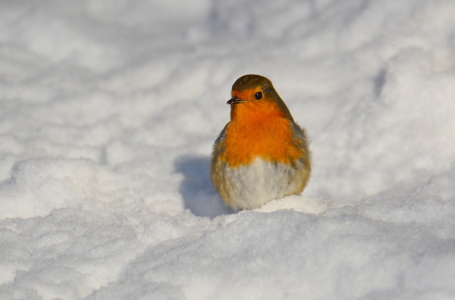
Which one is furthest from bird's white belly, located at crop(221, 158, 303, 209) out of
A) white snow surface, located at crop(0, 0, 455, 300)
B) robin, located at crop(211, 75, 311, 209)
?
white snow surface, located at crop(0, 0, 455, 300)

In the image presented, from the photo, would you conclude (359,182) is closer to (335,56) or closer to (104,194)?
(335,56)

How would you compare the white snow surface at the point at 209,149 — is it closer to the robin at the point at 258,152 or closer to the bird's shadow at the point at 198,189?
the bird's shadow at the point at 198,189

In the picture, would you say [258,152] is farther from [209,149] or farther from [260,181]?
[209,149]

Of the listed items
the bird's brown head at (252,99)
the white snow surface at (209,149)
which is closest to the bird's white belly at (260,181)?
the white snow surface at (209,149)

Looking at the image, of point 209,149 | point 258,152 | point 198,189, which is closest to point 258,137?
point 258,152

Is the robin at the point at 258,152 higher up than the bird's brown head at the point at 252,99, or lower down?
lower down

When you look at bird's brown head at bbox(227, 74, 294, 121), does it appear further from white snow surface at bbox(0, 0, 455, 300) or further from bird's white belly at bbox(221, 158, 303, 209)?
white snow surface at bbox(0, 0, 455, 300)
